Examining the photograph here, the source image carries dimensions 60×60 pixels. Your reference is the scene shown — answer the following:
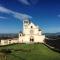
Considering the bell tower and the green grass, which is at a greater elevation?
the bell tower

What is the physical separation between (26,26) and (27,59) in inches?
1339

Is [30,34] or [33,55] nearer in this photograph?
[33,55]

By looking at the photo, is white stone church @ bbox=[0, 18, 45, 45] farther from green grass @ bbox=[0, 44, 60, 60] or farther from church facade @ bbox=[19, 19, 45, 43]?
green grass @ bbox=[0, 44, 60, 60]

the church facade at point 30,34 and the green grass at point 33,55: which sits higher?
the church facade at point 30,34

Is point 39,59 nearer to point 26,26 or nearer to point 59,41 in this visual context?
point 59,41

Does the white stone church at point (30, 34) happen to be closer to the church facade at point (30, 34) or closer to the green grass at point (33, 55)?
the church facade at point (30, 34)

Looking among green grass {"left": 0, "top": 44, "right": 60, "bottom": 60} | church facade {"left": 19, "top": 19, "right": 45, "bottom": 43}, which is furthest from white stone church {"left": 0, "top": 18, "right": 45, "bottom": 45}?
green grass {"left": 0, "top": 44, "right": 60, "bottom": 60}

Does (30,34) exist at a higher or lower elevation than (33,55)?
higher

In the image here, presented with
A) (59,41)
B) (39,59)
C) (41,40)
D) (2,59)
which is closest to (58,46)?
(59,41)

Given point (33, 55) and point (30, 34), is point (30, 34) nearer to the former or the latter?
point (30, 34)

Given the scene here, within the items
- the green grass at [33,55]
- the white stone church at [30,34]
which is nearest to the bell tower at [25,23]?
the white stone church at [30,34]

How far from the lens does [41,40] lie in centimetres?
5728

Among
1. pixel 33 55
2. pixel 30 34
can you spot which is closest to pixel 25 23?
pixel 30 34

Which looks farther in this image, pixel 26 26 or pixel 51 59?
pixel 26 26
